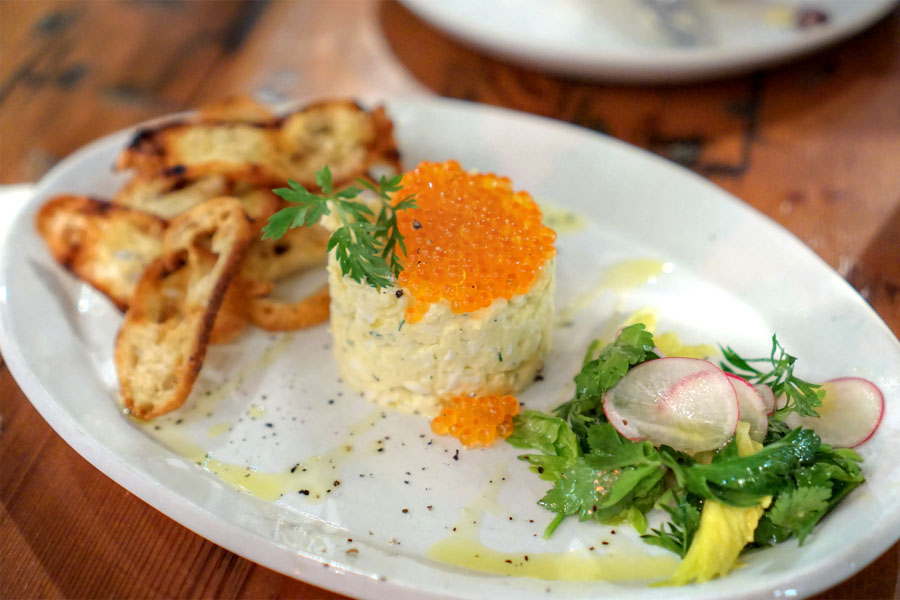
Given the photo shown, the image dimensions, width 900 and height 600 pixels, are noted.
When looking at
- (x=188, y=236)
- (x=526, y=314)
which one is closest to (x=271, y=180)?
(x=188, y=236)

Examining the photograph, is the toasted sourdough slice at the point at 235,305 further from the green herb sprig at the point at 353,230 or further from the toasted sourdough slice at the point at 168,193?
the green herb sprig at the point at 353,230

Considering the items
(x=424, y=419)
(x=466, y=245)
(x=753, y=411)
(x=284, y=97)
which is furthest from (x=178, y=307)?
(x=753, y=411)

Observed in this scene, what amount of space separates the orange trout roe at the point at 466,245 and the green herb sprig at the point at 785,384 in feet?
1.98

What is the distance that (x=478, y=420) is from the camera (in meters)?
2.10

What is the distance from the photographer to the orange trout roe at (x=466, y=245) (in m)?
1.97

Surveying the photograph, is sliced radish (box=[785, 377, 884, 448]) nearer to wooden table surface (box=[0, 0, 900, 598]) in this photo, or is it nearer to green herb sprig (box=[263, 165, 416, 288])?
wooden table surface (box=[0, 0, 900, 598])

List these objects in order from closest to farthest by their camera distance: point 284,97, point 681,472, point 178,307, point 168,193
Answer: point 681,472 < point 178,307 < point 168,193 < point 284,97

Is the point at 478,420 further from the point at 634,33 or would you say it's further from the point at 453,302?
the point at 634,33

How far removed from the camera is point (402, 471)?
2.05 m

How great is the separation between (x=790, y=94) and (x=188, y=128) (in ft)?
8.38

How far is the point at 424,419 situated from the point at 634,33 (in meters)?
2.28

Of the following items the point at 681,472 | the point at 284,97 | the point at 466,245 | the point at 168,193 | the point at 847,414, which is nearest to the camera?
the point at 681,472

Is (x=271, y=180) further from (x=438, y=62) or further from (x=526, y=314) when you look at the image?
(x=438, y=62)

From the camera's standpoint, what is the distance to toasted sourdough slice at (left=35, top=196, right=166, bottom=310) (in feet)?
7.98
